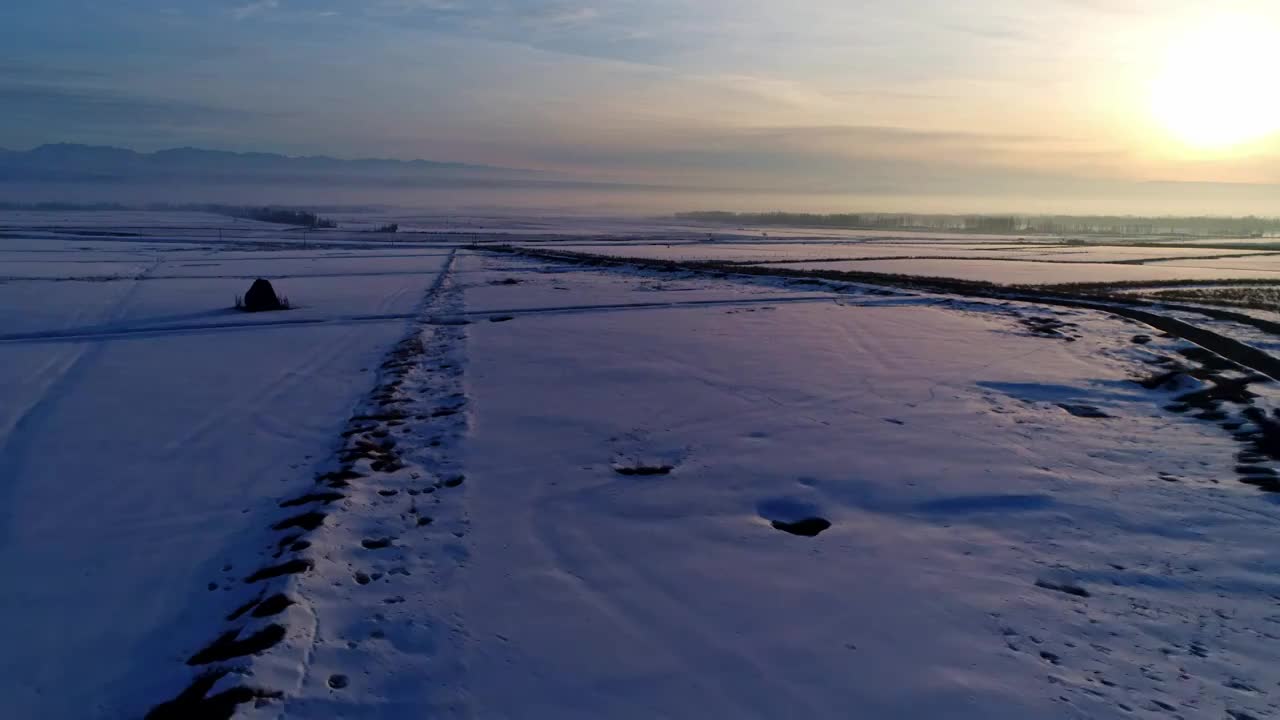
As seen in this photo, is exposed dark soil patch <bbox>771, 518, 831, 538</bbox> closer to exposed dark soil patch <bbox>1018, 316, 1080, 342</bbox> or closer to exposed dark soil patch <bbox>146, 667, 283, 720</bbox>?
exposed dark soil patch <bbox>146, 667, 283, 720</bbox>

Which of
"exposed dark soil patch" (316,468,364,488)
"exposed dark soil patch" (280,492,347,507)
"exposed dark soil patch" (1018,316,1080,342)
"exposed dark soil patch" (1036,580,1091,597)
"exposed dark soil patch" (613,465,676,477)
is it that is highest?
"exposed dark soil patch" (1018,316,1080,342)

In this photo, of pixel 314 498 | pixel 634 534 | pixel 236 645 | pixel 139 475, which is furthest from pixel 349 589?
pixel 139 475

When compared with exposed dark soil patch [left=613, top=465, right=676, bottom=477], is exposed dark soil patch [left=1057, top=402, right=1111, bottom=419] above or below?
above

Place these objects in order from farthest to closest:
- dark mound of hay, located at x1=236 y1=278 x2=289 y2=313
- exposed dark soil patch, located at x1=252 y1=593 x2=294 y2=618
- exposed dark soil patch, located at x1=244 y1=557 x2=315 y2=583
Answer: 1. dark mound of hay, located at x1=236 y1=278 x2=289 y2=313
2. exposed dark soil patch, located at x1=244 y1=557 x2=315 y2=583
3. exposed dark soil patch, located at x1=252 y1=593 x2=294 y2=618

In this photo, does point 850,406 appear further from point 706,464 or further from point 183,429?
point 183,429

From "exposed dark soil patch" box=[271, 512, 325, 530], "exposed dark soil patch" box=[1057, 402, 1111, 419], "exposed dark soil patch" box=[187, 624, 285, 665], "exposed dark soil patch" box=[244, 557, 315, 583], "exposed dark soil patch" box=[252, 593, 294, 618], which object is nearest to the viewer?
"exposed dark soil patch" box=[187, 624, 285, 665]

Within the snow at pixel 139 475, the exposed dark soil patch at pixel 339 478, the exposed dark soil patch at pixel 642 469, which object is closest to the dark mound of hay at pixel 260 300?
the snow at pixel 139 475

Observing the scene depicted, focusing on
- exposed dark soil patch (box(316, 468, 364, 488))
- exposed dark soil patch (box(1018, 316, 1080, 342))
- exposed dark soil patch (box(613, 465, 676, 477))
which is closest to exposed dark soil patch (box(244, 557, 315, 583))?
exposed dark soil patch (box(316, 468, 364, 488))
